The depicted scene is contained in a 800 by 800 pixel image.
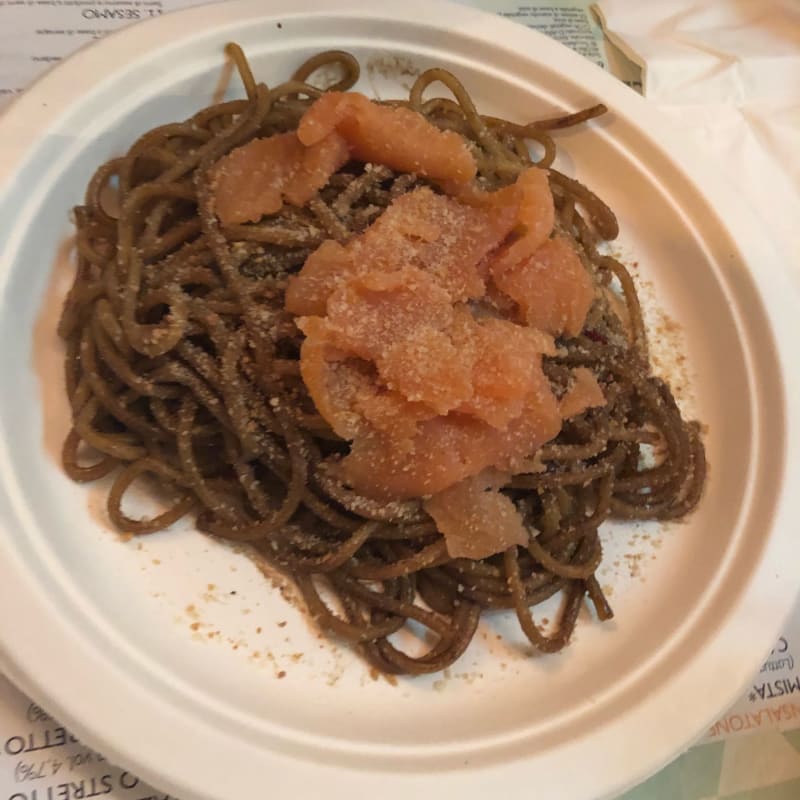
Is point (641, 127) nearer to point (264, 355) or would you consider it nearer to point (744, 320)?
point (744, 320)

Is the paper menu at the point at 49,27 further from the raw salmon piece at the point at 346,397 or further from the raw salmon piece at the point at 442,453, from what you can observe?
the raw salmon piece at the point at 442,453

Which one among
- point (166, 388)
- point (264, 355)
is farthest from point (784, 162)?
point (166, 388)

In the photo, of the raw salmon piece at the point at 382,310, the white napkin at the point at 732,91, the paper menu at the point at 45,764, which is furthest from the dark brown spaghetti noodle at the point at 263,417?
the white napkin at the point at 732,91

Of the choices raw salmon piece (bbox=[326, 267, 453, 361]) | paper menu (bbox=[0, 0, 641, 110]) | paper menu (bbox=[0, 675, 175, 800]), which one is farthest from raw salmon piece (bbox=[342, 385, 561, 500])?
paper menu (bbox=[0, 0, 641, 110])

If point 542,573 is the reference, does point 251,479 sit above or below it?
above

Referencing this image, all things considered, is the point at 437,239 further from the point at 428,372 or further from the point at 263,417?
the point at 263,417

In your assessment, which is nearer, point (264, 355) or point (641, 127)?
point (264, 355)
